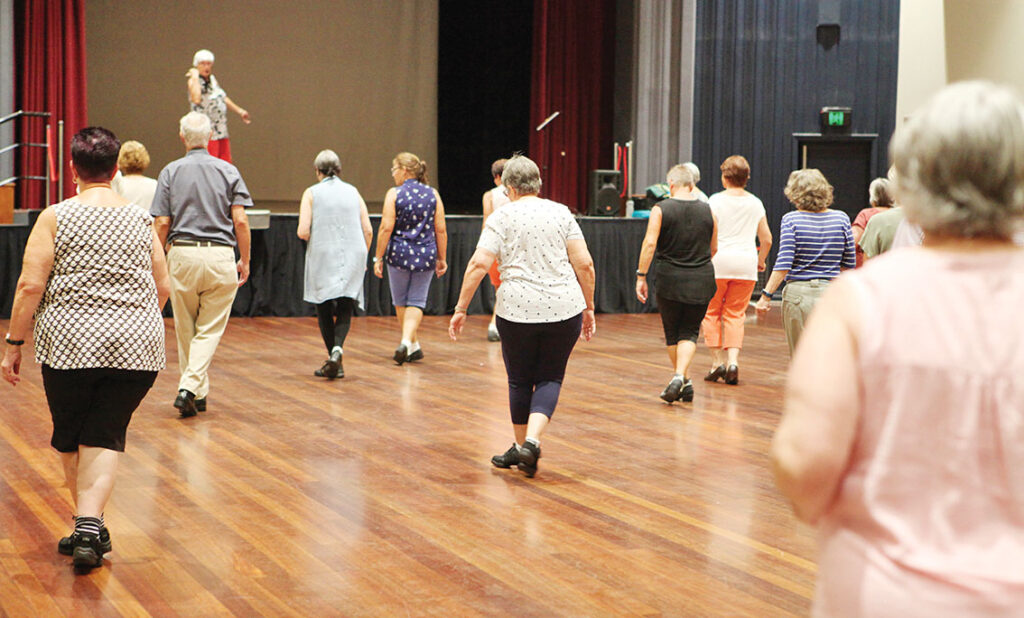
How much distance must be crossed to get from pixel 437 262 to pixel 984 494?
6.89 m

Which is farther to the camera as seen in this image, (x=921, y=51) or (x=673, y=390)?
(x=921, y=51)

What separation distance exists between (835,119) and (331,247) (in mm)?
7555

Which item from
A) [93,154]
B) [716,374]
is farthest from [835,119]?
[93,154]

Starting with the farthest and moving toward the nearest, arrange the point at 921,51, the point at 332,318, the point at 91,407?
the point at 921,51, the point at 332,318, the point at 91,407

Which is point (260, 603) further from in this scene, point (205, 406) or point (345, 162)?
point (345, 162)

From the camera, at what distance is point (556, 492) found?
453 cm

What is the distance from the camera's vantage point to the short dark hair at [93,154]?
136 inches

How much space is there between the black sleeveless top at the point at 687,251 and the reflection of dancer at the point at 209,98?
5.15 m

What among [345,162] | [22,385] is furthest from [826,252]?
[345,162]

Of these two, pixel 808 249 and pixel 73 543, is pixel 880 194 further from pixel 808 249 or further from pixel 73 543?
pixel 73 543

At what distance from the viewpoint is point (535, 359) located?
4.77m

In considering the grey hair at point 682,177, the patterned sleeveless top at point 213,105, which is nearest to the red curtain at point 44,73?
the patterned sleeveless top at point 213,105

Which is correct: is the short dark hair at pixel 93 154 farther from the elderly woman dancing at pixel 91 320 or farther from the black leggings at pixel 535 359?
the black leggings at pixel 535 359

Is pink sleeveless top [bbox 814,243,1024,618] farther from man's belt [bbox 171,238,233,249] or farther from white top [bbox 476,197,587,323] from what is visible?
man's belt [bbox 171,238,233,249]
